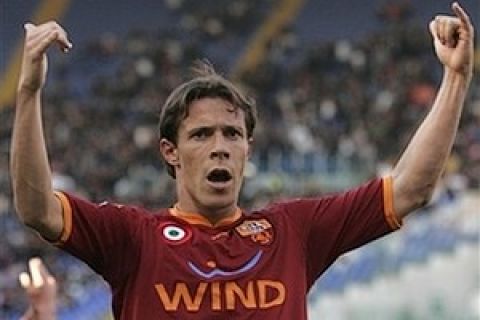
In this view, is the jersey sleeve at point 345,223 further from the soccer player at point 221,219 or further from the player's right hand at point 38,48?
the player's right hand at point 38,48

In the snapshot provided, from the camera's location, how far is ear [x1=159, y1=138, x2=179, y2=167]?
13.2ft

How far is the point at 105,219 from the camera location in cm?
384

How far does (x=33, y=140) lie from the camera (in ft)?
11.8

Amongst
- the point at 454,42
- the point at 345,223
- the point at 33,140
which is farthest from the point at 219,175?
the point at 454,42

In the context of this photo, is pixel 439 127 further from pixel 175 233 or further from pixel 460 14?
pixel 175 233

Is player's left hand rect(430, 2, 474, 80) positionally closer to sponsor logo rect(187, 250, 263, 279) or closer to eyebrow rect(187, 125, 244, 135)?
eyebrow rect(187, 125, 244, 135)

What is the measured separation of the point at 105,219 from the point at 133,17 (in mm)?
16821

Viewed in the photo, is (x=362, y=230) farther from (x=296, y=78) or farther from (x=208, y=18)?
(x=208, y=18)

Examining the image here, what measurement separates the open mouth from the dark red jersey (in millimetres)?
158

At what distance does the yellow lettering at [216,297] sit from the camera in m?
3.78

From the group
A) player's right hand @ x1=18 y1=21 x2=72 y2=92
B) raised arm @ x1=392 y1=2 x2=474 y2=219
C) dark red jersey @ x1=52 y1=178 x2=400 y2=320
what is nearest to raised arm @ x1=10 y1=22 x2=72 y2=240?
player's right hand @ x1=18 y1=21 x2=72 y2=92

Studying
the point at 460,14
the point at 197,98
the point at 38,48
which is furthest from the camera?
the point at 197,98

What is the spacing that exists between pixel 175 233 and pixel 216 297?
24 cm

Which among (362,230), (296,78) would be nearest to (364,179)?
(296,78)
